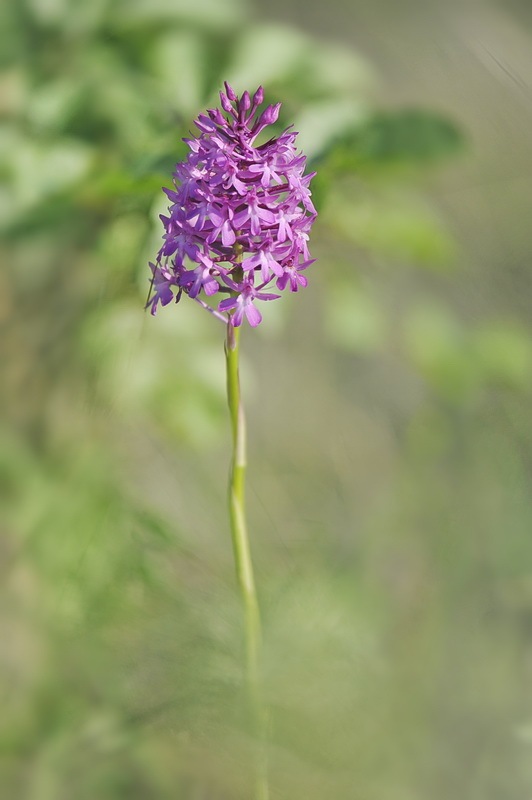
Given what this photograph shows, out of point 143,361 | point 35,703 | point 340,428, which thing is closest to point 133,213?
point 143,361

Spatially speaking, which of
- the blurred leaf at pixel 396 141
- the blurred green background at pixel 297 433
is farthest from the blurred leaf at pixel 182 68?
the blurred leaf at pixel 396 141

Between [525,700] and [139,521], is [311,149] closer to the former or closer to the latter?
[139,521]

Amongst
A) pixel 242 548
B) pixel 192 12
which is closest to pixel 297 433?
pixel 242 548

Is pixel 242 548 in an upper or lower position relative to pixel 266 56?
lower

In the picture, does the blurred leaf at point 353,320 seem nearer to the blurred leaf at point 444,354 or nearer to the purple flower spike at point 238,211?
the blurred leaf at point 444,354

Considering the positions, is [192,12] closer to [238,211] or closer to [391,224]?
[391,224]

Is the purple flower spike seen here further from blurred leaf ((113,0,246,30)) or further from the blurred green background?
blurred leaf ((113,0,246,30))
